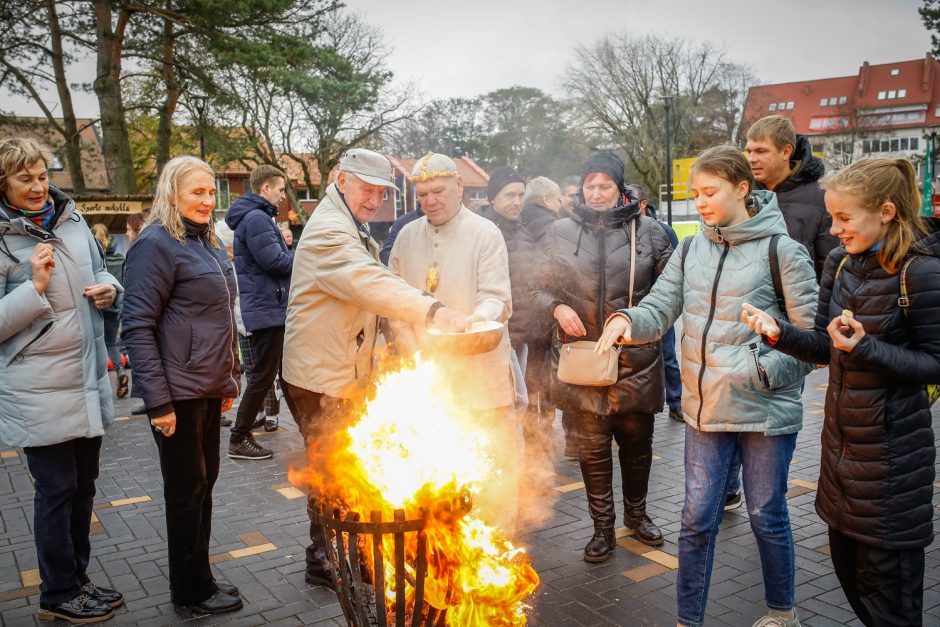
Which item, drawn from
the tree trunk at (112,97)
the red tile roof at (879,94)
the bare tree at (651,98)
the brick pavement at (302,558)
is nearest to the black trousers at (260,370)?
the brick pavement at (302,558)

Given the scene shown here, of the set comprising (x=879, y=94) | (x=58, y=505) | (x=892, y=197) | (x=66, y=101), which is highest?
(x=879, y=94)

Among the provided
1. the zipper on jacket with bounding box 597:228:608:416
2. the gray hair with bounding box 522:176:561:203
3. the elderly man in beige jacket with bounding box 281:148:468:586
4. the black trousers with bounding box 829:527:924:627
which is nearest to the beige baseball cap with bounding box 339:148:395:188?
the elderly man in beige jacket with bounding box 281:148:468:586

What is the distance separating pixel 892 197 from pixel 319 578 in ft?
11.0

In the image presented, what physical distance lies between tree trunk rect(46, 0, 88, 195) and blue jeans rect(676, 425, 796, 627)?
2033cm

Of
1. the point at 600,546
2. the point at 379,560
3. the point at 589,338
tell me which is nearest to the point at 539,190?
the point at 589,338

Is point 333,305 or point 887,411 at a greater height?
point 333,305

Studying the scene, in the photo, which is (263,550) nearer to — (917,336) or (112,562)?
(112,562)

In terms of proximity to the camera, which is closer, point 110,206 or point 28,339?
point 28,339

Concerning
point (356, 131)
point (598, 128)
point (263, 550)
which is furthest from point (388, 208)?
point (263, 550)

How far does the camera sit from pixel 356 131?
33.1 meters

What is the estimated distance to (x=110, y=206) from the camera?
1855 cm

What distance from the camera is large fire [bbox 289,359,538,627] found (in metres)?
2.74

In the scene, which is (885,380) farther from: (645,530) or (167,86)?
(167,86)

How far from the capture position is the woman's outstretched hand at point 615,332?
332 centimetres
